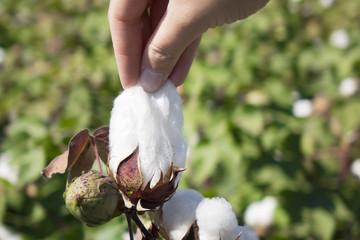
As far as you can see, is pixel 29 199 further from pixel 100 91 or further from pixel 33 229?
pixel 100 91

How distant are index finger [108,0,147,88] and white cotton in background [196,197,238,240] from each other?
0.23m

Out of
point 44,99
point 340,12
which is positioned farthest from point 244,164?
point 340,12

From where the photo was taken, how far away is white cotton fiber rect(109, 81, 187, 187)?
0.64m

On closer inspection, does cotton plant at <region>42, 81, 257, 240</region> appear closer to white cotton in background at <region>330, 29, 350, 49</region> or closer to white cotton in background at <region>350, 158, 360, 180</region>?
white cotton in background at <region>350, 158, 360, 180</region>

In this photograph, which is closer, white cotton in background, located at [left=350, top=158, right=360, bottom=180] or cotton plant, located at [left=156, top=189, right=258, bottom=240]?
cotton plant, located at [left=156, top=189, right=258, bottom=240]

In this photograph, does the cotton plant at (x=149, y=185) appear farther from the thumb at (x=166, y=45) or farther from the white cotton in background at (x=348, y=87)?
the white cotton in background at (x=348, y=87)

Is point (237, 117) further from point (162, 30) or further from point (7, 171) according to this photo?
point (162, 30)

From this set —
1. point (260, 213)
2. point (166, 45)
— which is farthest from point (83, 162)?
point (260, 213)

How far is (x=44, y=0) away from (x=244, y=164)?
140 inches

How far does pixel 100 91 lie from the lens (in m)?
2.71

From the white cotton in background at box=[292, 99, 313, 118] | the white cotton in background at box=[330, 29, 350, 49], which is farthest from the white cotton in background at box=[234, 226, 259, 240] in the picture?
the white cotton in background at box=[330, 29, 350, 49]

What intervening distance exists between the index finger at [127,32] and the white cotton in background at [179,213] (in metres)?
0.20

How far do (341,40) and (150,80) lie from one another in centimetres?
259

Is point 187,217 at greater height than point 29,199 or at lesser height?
greater
